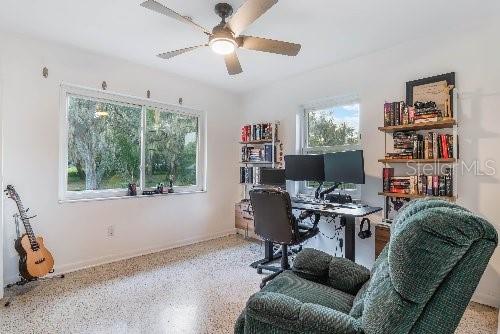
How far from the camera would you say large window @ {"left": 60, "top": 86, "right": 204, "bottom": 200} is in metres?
3.20

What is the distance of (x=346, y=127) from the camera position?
352cm

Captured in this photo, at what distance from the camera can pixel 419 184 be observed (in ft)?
8.49

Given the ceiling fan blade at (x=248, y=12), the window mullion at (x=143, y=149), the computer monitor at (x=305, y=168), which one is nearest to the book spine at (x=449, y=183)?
the computer monitor at (x=305, y=168)

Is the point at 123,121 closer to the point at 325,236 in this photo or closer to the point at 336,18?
the point at 336,18

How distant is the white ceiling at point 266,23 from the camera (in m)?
2.23

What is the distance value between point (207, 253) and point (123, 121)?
1.98m

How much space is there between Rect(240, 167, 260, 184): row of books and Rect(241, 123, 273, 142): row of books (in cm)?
45

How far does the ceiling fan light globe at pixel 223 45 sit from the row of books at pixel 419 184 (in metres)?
1.86

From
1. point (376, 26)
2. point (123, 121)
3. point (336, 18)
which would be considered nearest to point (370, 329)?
point (336, 18)

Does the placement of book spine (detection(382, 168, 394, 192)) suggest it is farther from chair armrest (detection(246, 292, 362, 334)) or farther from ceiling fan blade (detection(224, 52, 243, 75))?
chair armrest (detection(246, 292, 362, 334))

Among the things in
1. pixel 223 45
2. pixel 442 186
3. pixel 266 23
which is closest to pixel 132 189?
pixel 223 45

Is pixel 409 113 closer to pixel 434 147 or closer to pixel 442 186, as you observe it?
pixel 434 147

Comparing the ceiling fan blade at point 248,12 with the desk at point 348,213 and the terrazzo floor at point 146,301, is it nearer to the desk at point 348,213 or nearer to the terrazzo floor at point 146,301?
the desk at point 348,213

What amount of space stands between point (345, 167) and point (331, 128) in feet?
2.75
